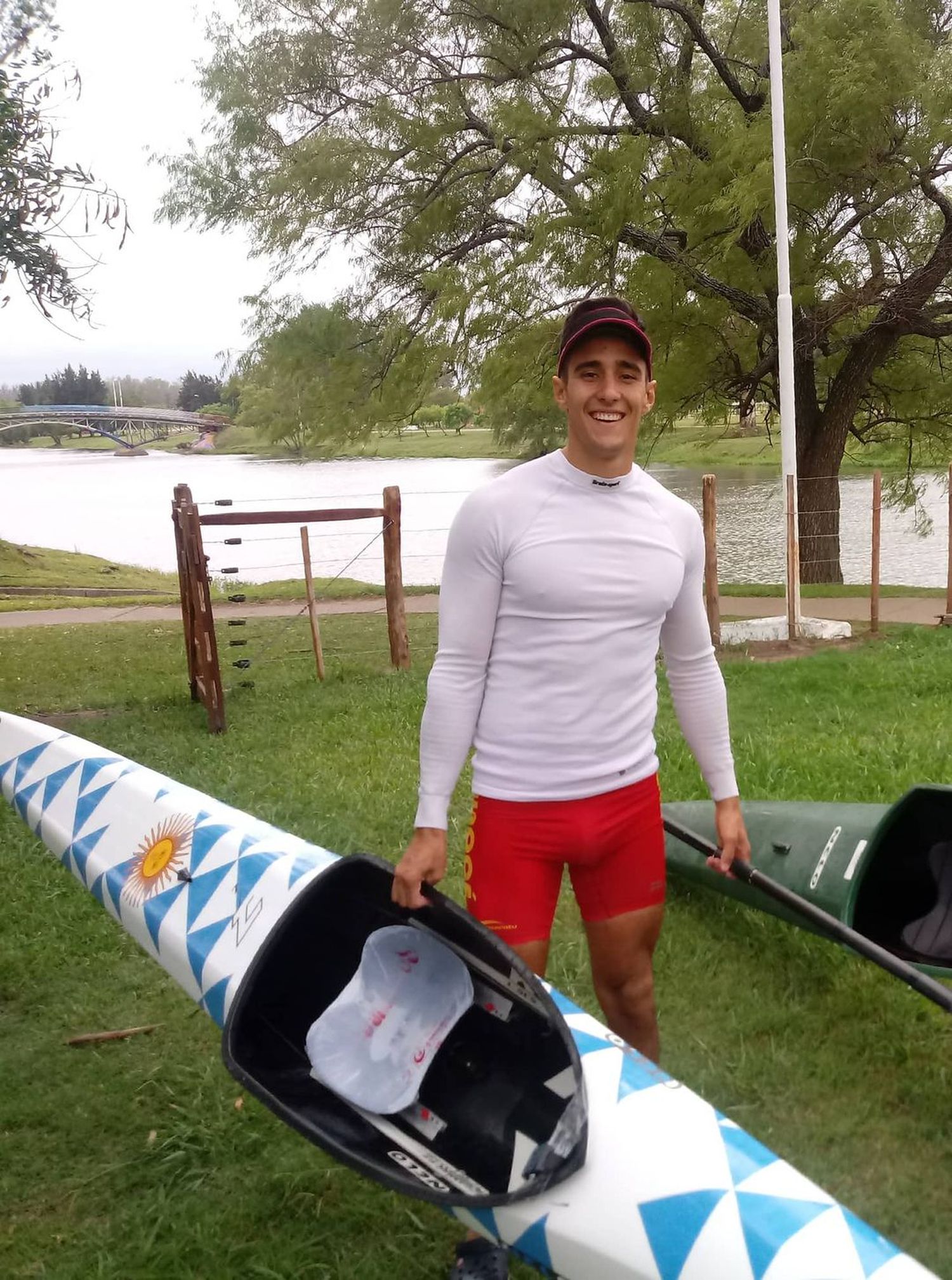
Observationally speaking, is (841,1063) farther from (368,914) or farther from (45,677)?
(45,677)

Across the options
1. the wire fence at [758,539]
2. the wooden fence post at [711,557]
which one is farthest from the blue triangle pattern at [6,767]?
the wooden fence post at [711,557]

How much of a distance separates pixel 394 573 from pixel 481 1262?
5.96m

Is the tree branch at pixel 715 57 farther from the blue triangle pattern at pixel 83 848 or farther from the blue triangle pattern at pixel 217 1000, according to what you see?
the blue triangle pattern at pixel 217 1000

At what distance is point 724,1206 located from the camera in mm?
1815

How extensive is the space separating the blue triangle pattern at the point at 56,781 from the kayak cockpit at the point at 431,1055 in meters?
2.02

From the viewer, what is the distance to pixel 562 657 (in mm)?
1952

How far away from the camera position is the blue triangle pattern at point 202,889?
9.79 ft

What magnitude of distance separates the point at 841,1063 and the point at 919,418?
13.6 meters

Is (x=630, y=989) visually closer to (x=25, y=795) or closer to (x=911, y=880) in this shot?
(x=911, y=880)

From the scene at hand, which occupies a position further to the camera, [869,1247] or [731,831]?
[731,831]

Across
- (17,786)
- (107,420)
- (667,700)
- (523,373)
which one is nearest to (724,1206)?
(17,786)

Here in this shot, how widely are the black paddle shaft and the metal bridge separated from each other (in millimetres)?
16892

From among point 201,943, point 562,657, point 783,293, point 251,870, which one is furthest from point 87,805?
point 783,293

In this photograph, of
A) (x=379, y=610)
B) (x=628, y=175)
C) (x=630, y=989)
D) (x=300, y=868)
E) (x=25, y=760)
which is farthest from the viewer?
(x=379, y=610)
